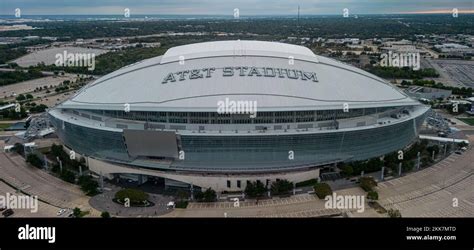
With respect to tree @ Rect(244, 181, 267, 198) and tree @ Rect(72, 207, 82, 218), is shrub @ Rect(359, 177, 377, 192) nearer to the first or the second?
tree @ Rect(244, 181, 267, 198)

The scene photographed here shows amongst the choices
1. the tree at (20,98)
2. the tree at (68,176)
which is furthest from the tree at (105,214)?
the tree at (20,98)

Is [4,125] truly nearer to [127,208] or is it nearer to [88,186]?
[88,186]

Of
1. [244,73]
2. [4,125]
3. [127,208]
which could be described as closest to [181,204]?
[127,208]

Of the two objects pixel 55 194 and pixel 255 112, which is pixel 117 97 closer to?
pixel 55 194

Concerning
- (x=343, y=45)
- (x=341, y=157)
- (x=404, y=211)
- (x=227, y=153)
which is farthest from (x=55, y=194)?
(x=343, y=45)

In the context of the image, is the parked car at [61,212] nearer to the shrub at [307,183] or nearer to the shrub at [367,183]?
the shrub at [307,183]

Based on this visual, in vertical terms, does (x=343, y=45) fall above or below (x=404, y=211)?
above

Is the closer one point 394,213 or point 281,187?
point 394,213
